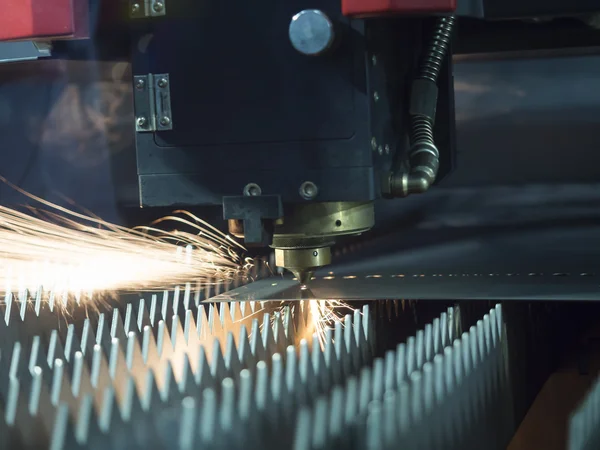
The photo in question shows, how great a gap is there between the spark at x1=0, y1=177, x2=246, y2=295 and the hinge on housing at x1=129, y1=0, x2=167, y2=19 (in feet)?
2.26

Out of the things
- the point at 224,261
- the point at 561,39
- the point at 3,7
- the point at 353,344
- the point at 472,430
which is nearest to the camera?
the point at 472,430

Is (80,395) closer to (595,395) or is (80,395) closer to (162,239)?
(595,395)

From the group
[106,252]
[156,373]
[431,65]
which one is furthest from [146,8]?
[106,252]

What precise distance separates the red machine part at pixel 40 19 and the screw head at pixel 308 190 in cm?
42

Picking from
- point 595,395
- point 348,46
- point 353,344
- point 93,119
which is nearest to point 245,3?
point 348,46

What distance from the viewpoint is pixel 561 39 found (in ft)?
5.41

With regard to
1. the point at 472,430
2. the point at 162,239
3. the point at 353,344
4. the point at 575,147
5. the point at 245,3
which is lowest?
the point at 472,430

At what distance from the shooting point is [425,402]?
1055 mm

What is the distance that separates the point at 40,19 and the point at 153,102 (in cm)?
21

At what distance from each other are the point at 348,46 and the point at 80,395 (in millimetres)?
615

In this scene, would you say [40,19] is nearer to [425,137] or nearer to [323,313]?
[425,137]

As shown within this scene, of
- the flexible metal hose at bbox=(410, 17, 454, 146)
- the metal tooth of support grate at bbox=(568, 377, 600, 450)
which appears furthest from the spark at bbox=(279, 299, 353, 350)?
the metal tooth of support grate at bbox=(568, 377, 600, 450)

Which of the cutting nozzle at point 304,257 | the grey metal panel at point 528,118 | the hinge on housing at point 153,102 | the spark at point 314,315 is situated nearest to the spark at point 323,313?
the spark at point 314,315

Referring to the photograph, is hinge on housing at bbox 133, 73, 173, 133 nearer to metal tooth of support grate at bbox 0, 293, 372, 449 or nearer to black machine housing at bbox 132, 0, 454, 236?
black machine housing at bbox 132, 0, 454, 236
